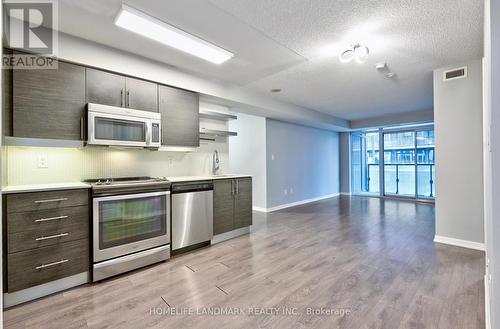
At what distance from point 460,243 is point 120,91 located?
15.7ft

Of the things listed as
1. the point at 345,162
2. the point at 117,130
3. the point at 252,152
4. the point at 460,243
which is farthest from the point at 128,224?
the point at 345,162

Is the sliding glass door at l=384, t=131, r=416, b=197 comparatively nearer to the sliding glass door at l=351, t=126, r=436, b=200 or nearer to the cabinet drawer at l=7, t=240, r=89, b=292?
the sliding glass door at l=351, t=126, r=436, b=200

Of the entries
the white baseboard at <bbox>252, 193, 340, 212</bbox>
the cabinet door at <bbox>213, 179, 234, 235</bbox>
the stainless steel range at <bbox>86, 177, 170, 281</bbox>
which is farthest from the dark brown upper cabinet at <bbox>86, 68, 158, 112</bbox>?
the white baseboard at <bbox>252, 193, 340, 212</bbox>

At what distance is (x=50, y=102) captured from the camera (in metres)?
2.34

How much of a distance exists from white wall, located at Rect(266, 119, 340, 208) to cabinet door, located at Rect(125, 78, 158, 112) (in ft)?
10.5

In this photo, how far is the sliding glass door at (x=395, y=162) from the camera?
23.4 feet

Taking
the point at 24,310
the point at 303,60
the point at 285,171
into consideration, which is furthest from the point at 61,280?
the point at 285,171

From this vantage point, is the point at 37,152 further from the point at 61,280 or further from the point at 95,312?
the point at 95,312

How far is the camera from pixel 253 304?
204 cm

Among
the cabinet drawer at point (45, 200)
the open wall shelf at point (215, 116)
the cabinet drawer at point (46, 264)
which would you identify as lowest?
the cabinet drawer at point (46, 264)

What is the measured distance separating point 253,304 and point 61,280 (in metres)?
1.81

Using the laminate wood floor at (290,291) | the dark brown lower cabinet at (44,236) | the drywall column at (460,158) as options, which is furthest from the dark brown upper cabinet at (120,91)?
the drywall column at (460,158)

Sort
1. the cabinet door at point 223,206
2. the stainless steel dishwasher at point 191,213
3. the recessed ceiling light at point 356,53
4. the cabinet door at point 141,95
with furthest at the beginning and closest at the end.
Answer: the cabinet door at point 223,206 → the stainless steel dishwasher at point 191,213 → the cabinet door at point 141,95 → the recessed ceiling light at point 356,53

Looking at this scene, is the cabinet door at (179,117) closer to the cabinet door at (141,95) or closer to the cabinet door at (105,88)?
the cabinet door at (141,95)
